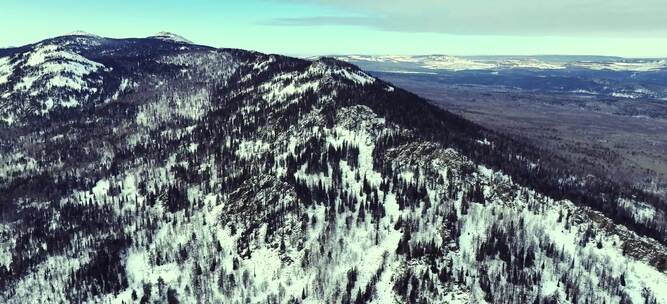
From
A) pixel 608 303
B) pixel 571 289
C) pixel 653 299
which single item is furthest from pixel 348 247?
pixel 653 299

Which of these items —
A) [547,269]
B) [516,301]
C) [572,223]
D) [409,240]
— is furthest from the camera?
[572,223]

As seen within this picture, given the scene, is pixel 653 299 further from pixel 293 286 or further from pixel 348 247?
pixel 293 286

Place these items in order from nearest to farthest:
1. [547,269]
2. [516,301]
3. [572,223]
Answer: [516,301] → [547,269] → [572,223]

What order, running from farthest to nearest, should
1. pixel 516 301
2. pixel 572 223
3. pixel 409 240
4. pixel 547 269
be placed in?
pixel 572 223 → pixel 409 240 → pixel 547 269 → pixel 516 301

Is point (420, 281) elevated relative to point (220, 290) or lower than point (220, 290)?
elevated

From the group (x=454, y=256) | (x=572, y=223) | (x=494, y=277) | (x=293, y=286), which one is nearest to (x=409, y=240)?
(x=454, y=256)

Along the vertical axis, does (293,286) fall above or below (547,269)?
below

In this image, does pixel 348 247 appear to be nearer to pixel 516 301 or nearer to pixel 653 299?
pixel 516 301

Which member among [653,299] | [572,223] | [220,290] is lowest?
[220,290]

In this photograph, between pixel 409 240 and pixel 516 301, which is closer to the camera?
pixel 516 301

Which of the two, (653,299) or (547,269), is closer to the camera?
(653,299)
